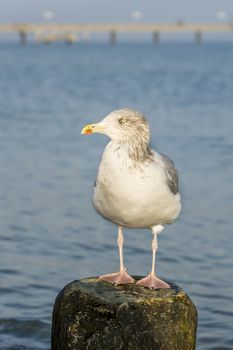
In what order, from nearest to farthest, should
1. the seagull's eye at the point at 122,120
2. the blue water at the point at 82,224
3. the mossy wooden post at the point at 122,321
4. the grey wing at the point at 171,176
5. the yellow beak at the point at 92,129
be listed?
the mossy wooden post at the point at 122,321, the yellow beak at the point at 92,129, the seagull's eye at the point at 122,120, the grey wing at the point at 171,176, the blue water at the point at 82,224

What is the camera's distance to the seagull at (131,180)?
5.84 m

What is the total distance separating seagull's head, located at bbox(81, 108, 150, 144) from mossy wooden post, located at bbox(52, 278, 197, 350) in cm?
102

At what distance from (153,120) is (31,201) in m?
12.1

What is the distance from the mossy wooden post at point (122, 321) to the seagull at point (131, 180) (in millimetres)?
334

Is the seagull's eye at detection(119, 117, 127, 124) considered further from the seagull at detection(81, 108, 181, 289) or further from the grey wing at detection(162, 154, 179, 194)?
the grey wing at detection(162, 154, 179, 194)

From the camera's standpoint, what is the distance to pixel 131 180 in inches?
229

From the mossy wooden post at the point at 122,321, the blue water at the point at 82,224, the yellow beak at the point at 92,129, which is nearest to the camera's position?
the mossy wooden post at the point at 122,321

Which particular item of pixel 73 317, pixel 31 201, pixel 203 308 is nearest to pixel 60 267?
pixel 203 308

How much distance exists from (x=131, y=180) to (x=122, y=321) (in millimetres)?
886

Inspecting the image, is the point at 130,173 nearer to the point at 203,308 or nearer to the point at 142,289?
the point at 142,289

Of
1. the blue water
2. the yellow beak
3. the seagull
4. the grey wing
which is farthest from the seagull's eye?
→ the blue water

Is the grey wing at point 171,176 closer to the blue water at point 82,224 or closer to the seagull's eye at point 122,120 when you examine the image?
the seagull's eye at point 122,120

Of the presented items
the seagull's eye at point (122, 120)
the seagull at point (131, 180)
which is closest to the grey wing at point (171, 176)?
the seagull at point (131, 180)

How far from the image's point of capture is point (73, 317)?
584 cm
